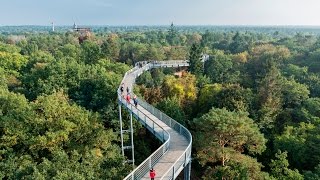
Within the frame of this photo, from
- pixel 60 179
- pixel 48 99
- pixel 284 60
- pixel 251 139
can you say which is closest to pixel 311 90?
pixel 284 60

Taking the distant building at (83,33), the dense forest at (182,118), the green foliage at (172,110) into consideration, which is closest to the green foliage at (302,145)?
the dense forest at (182,118)

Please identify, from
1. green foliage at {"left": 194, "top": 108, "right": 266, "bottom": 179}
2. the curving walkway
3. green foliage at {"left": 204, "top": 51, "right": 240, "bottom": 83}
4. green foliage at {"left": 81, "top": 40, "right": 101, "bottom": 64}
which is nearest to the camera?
the curving walkway

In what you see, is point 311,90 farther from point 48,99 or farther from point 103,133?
point 48,99

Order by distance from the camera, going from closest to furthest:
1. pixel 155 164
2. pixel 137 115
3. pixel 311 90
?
pixel 155 164 → pixel 137 115 → pixel 311 90

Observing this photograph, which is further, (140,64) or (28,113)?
(140,64)

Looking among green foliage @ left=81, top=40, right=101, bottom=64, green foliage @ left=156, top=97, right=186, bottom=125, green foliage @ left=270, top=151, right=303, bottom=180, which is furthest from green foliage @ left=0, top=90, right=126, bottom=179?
green foliage @ left=81, top=40, right=101, bottom=64

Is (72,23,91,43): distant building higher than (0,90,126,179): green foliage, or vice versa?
(72,23,91,43): distant building

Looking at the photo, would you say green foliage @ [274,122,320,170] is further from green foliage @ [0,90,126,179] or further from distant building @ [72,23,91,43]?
distant building @ [72,23,91,43]

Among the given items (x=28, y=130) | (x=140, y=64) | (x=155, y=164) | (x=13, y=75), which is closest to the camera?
(x=155, y=164)
